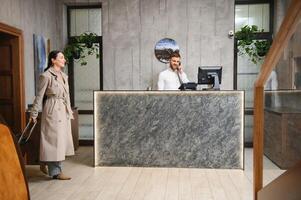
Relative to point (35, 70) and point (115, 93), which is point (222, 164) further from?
point (35, 70)

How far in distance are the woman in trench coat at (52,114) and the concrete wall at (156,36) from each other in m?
2.17

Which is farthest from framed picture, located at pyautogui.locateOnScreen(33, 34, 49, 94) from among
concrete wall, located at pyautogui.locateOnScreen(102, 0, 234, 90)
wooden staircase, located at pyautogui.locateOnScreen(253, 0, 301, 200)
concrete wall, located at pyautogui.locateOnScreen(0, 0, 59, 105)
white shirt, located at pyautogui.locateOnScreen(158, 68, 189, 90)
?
wooden staircase, located at pyautogui.locateOnScreen(253, 0, 301, 200)

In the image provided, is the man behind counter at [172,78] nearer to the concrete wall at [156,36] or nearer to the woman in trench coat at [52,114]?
the concrete wall at [156,36]

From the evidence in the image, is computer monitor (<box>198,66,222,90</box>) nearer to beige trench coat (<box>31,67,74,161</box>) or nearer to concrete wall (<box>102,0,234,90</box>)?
concrete wall (<box>102,0,234,90</box>)

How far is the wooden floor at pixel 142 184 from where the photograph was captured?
Result: 3.29 m

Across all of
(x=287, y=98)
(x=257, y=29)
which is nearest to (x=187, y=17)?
(x=257, y=29)

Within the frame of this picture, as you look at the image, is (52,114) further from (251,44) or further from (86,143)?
(251,44)

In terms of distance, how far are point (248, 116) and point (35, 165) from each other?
12.8ft

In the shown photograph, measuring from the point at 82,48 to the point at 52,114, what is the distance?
2565mm

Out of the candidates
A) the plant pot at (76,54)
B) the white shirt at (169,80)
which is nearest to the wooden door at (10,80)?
the plant pot at (76,54)

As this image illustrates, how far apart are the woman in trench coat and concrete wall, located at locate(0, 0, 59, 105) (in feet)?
3.27

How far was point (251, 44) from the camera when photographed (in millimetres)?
5848

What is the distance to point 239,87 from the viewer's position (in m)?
6.01

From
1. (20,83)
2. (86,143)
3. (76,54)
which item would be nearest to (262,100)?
(20,83)
